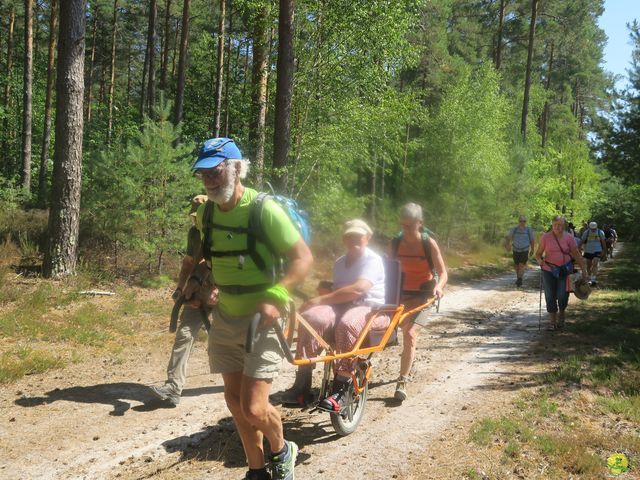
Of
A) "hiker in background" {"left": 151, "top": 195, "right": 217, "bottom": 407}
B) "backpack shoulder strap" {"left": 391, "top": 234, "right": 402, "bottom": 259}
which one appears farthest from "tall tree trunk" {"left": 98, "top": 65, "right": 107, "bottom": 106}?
"backpack shoulder strap" {"left": 391, "top": 234, "right": 402, "bottom": 259}

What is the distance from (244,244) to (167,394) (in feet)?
10.1

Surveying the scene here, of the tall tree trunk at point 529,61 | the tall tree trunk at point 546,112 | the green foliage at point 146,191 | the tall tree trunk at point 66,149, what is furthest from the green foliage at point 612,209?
the tall tree trunk at point 66,149

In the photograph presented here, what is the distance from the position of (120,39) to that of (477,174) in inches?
954

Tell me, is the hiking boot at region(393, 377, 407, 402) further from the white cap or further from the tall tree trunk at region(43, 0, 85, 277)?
the tall tree trunk at region(43, 0, 85, 277)

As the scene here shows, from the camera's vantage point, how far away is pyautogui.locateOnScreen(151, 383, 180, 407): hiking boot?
18.6ft

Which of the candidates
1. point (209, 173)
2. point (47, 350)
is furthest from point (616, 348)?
point (47, 350)

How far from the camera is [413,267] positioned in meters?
6.52

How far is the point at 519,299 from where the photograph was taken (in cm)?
1373

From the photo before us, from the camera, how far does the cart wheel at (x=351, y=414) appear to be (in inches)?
192

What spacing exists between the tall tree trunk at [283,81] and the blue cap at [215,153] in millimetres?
7909

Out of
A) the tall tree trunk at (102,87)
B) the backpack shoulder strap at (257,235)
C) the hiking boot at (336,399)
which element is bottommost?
the hiking boot at (336,399)

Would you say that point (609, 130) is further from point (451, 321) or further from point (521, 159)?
point (521, 159)

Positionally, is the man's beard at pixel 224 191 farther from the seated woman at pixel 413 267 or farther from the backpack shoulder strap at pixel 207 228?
the seated woman at pixel 413 267

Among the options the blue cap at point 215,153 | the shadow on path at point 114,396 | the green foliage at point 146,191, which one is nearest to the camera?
the blue cap at point 215,153
